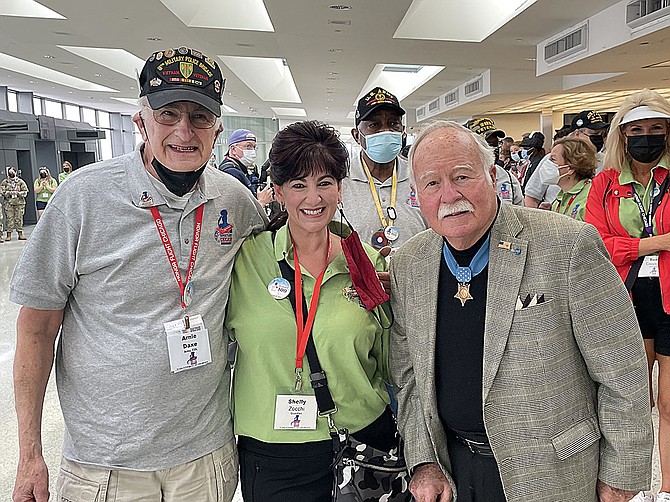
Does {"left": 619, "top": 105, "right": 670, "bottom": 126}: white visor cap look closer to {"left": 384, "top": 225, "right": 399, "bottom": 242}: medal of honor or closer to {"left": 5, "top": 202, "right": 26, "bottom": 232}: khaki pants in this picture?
{"left": 384, "top": 225, "right": 399, "bottom": 242}: medal of honor

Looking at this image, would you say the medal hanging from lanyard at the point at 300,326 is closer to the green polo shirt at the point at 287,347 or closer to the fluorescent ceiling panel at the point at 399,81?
the green polo shirt at the point at 287,347

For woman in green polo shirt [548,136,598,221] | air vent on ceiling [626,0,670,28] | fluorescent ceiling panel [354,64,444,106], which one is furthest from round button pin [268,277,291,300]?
fluorescent ceiling panel [354,64,444,106]

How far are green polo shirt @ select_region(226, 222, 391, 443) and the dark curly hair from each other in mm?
227

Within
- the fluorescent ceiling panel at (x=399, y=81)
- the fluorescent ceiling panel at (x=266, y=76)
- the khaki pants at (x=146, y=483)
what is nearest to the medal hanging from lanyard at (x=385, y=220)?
the khaki pants at (x=146, y=483)

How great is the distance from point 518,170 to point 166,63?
8213 millimetres

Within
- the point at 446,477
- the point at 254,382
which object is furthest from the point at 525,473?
the point at 254,382

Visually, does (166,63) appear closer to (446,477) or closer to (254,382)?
(254,382)

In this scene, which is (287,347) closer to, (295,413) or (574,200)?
(295,413)

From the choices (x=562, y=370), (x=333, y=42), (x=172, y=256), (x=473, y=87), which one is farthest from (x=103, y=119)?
(x=562, y=370)

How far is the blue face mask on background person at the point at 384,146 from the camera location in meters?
2.72

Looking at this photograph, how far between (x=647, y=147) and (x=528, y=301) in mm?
1992

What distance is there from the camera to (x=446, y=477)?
5.65ft

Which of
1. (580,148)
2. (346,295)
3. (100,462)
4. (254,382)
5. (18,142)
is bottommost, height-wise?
(100,462)

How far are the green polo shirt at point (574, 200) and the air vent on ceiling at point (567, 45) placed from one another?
5807 mm
